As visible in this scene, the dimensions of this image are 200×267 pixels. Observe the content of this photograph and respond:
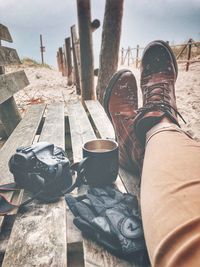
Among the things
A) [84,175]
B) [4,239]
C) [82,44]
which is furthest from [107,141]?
[82,44]

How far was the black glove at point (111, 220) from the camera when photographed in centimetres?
77

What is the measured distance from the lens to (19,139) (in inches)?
72.8

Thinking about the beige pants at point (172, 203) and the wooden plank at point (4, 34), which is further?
the wooden plank at point (4, 34)

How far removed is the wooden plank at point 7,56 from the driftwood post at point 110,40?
1038mm

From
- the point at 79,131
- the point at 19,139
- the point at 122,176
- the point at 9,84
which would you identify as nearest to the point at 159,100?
the point at 122,176

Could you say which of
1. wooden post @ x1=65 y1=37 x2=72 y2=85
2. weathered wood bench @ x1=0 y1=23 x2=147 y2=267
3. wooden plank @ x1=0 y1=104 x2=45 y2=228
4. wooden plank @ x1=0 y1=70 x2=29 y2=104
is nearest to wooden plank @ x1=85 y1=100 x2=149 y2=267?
weathered wood bench @ x1=0 y1=23 x2=147 y2=267

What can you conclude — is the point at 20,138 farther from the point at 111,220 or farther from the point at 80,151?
the point at 111,220

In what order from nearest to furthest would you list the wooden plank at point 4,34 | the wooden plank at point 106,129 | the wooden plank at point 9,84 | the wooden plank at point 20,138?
the wooden plank at point 106,129 < the wooden plank at point 20,138 < the wooden plank at point 9,84 < the wooden plank at point 4,34

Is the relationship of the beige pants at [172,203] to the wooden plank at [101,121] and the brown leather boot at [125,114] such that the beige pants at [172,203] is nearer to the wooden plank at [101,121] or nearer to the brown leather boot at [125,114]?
the brown leather boot at [125,114]

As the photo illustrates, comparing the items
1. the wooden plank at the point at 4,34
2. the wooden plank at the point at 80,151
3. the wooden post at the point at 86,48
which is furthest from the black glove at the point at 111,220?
the wooden post at the point at 86,48

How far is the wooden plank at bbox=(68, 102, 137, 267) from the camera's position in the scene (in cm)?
75

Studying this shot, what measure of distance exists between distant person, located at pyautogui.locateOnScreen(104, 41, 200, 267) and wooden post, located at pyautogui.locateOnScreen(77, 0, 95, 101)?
150cm

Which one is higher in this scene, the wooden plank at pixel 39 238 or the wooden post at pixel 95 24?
the wooden post at pixel 95 24

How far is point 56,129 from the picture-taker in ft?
6.73
